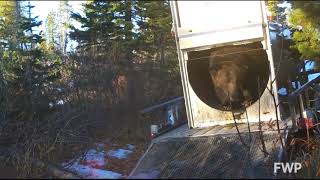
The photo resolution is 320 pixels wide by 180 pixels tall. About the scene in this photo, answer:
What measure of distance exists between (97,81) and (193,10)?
4.51 m

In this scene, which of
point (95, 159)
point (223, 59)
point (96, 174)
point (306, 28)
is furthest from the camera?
point (306, 28)

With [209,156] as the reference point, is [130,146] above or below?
below

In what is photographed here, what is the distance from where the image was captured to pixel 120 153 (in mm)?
9844

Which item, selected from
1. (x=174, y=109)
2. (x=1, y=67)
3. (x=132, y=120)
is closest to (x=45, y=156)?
(x=132, y=120)

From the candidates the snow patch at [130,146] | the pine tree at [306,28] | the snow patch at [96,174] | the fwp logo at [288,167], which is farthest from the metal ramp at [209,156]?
the pine tree at [306,28]

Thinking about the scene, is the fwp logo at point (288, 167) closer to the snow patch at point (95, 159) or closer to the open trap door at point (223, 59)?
the snow patch at point (95, 159)

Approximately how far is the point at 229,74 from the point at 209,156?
236 cm

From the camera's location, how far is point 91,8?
56.9 ft

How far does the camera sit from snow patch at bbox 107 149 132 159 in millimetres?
9219

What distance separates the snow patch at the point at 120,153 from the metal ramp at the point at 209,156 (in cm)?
80

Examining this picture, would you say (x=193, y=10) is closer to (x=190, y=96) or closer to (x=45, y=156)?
(x=190, y=96)

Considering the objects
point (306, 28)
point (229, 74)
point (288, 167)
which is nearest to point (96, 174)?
point (288, 167)

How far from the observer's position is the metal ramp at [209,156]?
677 centimetres

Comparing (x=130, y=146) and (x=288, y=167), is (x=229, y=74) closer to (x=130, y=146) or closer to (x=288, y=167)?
(x=130, y=146)
